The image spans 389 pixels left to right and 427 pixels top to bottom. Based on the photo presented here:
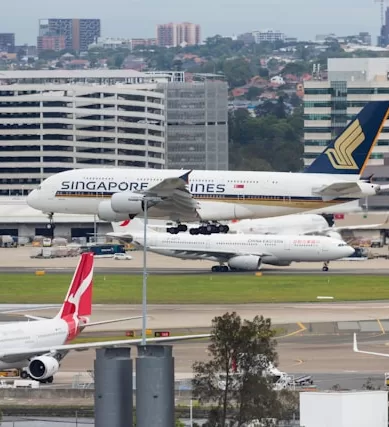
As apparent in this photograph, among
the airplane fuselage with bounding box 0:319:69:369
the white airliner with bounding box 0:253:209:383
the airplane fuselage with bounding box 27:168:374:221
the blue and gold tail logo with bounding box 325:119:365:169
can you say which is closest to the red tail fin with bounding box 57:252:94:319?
the white airliner with bounding box 0:253:209:383

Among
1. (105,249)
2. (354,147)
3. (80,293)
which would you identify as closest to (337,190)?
(354,147)

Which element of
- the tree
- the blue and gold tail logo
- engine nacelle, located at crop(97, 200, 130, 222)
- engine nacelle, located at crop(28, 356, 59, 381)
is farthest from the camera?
the blue and gold tail logo

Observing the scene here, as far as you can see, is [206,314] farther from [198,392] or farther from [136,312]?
[198,392]

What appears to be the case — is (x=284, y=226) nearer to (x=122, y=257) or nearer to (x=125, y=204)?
(x=122, y=257)

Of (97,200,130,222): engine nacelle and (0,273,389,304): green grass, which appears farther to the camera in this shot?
(0,273,389,304): green grass

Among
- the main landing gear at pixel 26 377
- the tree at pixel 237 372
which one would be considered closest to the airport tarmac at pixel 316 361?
the main landing gear at pixel 26 377

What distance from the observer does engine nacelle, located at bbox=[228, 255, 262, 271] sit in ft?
486

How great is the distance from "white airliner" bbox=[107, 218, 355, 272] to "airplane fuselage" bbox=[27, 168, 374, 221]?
27.8 meters

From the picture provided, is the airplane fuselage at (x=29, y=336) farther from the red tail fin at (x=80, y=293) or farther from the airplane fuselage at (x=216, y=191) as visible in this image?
the airplane fuselage at (x=216, y=191)

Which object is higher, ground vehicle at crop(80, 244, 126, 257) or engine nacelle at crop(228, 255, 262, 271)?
ground vehicle at crop(80, 244, 126, 257)

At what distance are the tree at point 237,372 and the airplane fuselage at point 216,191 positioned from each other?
212 ft

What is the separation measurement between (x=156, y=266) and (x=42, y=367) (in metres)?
86.4

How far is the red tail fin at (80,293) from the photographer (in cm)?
7875

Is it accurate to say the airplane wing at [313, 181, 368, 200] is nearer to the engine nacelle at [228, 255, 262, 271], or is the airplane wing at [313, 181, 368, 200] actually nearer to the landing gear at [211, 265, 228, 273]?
the engine nacelle at [228, 255, 262, 271]
